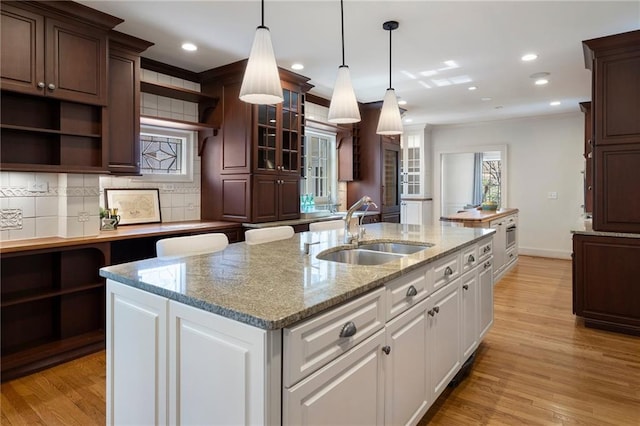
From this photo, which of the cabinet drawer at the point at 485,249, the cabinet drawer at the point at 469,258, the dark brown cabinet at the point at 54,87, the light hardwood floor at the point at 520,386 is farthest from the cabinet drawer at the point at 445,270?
the dark brown cabinet at the point at 54,87

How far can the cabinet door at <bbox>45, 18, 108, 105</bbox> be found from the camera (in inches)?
108

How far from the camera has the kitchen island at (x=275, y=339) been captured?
44.4 inches

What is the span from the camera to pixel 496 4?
2.78 m

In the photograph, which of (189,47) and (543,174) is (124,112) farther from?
(543,174)

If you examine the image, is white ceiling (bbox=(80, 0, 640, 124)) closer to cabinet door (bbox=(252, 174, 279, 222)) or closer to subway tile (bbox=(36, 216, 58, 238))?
cabinet door (bbox=(252, 174, 279, 222))

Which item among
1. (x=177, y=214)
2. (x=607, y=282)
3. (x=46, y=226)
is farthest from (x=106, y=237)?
(x=607, y=282)

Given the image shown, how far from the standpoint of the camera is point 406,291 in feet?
5.73

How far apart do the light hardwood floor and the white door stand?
1.17 meters

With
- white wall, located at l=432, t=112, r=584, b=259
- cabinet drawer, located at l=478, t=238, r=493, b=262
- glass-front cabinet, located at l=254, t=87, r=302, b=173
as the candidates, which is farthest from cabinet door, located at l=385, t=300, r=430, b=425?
white wall, located at l=432, t=112, r=584, b=259

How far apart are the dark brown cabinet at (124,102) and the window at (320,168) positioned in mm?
2388

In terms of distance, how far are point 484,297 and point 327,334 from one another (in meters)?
1.98

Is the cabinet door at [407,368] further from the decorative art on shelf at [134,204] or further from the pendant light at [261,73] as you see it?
the decorative art on shelf at [134,204]

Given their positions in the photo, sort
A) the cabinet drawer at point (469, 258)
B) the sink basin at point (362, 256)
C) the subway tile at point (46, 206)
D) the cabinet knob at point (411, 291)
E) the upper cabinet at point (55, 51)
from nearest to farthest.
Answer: the cabinet knob at point (411, 291) < the sink basin at point (362, 256) < the cabinet drawer at point (469, 258) < the upper cabinet at point (55, 51) < the subway tile at point (46, 206)

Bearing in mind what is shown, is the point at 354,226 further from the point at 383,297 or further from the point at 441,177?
the point at 441,177
